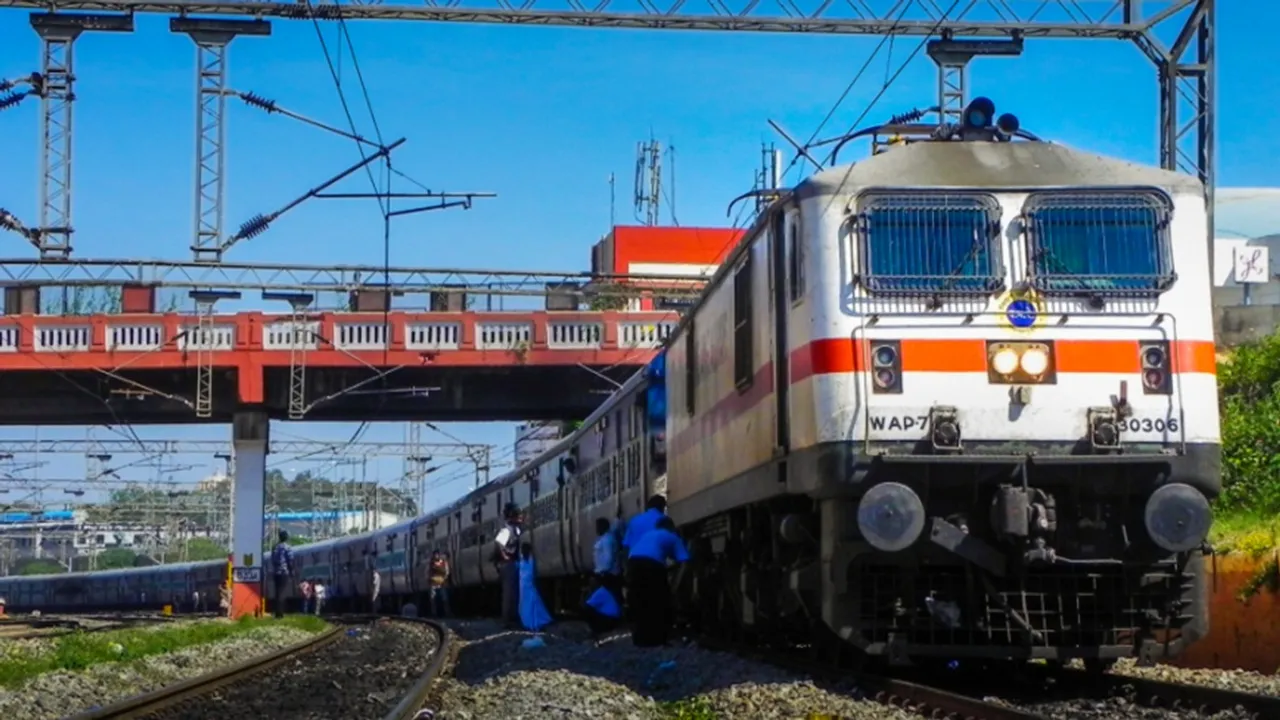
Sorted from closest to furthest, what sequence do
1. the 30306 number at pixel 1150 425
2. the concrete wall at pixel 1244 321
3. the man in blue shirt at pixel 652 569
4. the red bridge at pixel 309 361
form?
the 30306 number at pixel 1150 425 → the man in blue shirt at pixel 652 569 → the concrete wall at pixel 1244 321 → the red bridge at pixel 309 361

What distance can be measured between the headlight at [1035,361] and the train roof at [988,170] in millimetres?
1122

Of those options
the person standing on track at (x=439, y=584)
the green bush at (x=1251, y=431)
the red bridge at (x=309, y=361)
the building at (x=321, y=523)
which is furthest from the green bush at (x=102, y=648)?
the building at (x=321, y=523)

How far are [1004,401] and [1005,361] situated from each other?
0.26m

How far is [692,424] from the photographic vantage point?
16141 mm

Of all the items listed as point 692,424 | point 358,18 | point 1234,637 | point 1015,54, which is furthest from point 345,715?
point 1015,54

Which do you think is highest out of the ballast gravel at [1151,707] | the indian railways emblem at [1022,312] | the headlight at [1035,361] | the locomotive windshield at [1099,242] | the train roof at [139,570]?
the locomotive windshield at [1099,242]

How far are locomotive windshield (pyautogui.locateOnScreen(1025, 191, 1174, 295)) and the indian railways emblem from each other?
0.11 meters

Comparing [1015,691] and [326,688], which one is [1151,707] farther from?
[326,688]

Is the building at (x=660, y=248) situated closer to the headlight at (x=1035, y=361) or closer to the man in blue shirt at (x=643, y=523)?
the man in blue shirt at (x=643, y=523)

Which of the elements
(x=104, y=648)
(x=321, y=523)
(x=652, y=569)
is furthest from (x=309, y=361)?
(x=321, y=523)

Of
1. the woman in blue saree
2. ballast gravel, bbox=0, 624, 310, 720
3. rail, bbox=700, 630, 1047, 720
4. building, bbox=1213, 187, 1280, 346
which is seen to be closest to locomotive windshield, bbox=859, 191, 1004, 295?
rail, bbox=700, 630, 1047, 720

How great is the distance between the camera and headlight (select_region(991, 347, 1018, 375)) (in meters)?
10.4

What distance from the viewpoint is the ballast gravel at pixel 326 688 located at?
12688 mm

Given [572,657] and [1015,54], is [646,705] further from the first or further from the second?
[1015,54]
